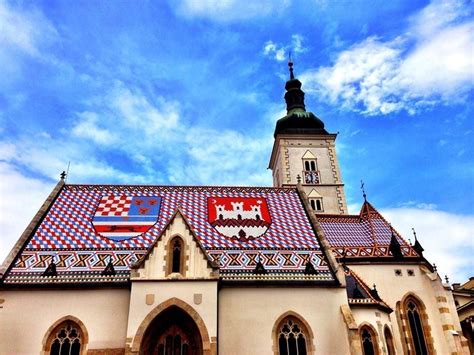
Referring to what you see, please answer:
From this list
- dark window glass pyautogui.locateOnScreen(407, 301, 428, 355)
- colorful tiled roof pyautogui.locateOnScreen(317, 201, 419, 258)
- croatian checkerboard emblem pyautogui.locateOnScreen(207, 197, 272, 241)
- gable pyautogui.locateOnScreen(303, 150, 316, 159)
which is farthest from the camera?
gable pyautogui.locateOnScreen(303, 150, 316, 159)

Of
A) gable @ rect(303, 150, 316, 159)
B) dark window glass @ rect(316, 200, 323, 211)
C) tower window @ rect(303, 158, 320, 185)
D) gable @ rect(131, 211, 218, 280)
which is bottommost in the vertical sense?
gable @ rect(131, 211, 218, 280)

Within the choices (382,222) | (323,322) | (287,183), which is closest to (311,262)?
(323,322)

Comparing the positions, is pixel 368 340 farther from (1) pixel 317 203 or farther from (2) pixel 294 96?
(2) pixel 294 96

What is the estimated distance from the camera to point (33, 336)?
1633cm

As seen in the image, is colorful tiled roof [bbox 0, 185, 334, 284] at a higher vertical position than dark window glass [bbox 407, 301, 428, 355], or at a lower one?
higher

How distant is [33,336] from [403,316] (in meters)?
18.0

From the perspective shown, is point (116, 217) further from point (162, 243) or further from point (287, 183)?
point (287, 183)

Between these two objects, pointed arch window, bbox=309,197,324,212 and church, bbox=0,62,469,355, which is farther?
pointed arch window, bbox=309,197,324,212

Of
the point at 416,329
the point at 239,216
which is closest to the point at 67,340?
the point at 239,216

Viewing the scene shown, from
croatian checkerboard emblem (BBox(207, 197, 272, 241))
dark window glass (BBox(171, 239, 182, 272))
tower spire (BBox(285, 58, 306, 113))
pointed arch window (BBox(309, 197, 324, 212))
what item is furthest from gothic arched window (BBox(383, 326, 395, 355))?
tower spire (BBox(285, 58, 306, 113))

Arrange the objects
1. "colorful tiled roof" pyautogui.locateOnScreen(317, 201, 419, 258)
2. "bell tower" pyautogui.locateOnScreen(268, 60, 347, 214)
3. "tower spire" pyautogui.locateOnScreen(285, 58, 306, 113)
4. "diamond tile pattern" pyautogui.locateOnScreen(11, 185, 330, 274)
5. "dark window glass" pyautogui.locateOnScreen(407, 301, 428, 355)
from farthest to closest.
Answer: "tower spire" pyautogui.locateOnScreen(285, 58, 306, 113), "bell tower" pyautogui.locateOnScreen(268, 60, 347, 214), "colorful tiled roof" pyautogui.locateOnScreen(317, 201, 419, 258), "dark window glass" pyautogui.locateOnScreen(407, 301, 428, 355), "diamond tile pattern" pyautogui.locateOnScreen(11, 185, 330, 274)

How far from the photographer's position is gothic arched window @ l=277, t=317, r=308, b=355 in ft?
55.2

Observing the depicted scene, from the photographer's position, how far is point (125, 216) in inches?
846

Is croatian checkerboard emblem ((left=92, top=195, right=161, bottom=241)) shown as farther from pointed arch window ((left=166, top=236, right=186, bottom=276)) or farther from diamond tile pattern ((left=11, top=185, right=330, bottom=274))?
pointed arch window ((left=166, top=236, right=186, bottom=276))
